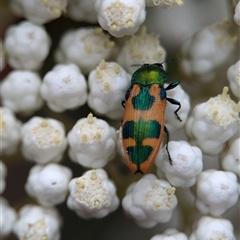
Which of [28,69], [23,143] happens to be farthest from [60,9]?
[23,143]

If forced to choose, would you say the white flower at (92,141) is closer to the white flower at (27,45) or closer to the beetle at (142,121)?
the beetle at (142,121)

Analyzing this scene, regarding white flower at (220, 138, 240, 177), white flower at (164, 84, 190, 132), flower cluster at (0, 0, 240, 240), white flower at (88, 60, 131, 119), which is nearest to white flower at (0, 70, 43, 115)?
flower cluster at (0, 0, 240, 240)

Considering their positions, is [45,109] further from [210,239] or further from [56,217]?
[210,239]

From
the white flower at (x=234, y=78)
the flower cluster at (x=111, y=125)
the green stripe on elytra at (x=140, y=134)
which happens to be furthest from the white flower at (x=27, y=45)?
the white flower at (x=234, y=78)

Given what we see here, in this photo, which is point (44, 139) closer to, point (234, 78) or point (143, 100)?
point (143, 100)

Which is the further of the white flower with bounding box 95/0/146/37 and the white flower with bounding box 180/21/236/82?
the white flower with bounding box 180/21/236/82

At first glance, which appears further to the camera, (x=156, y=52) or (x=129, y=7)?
(x=156, y=52)

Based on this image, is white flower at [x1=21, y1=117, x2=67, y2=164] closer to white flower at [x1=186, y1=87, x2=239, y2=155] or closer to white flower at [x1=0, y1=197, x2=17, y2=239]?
white flower at [x1=0, y1=197, x2=17, y2=239]
